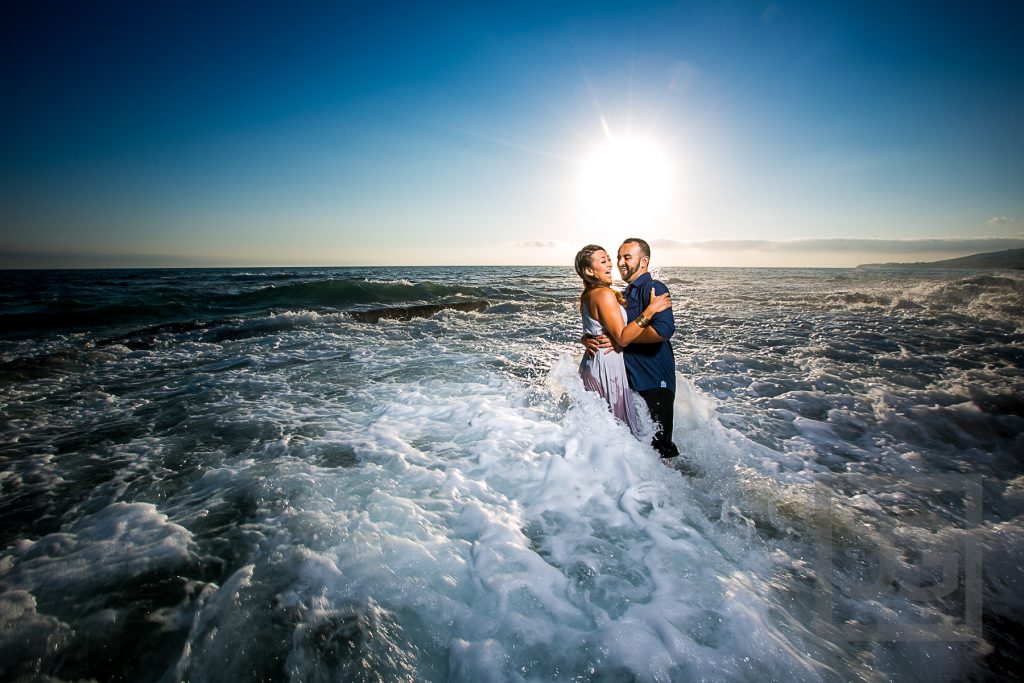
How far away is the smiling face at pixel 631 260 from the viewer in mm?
3654

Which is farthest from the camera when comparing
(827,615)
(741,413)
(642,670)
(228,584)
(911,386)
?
(911,386)

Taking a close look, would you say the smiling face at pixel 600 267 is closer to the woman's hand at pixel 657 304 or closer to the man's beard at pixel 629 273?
the man's beard at pixel 629 273

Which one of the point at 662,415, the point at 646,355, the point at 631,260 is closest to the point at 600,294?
the point at 631,260

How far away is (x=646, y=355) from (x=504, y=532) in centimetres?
224

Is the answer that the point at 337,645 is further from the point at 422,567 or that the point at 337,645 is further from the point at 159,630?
the point at 159,630

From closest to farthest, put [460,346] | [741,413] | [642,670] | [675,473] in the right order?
[642,670] → [675,473] → [741,413] → [460,346]

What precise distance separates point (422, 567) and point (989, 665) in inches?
135

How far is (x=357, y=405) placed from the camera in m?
6.42

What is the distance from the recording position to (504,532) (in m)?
3.16

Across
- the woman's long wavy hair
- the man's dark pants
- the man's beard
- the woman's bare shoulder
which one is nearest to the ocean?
the man's dark pants

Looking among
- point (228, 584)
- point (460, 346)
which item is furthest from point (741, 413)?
point (460, 346)

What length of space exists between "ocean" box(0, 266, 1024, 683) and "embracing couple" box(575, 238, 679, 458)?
1.11ft

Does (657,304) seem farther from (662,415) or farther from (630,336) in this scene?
(662,415)

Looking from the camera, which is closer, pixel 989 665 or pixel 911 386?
pixel 989 665
